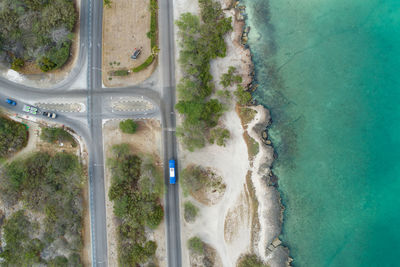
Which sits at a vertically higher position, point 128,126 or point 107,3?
point 107,3

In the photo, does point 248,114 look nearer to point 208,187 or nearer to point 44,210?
point 208,187

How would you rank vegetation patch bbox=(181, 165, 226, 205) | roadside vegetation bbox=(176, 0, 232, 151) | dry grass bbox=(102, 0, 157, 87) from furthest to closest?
dry grass bbox=(102, 0, 157, 87), vegetation patch bbox=(181, 165, 226, 205), roadside vegetation bbox=(176, 0, 232, 151)

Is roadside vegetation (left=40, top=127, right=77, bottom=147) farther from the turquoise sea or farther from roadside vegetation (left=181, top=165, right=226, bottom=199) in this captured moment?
the turquoise sea

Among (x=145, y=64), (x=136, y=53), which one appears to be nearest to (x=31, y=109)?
(x=136, y=53)

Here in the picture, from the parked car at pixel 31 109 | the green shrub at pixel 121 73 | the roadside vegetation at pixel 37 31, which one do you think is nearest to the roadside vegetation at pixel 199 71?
the green shrub at pixel 121 73

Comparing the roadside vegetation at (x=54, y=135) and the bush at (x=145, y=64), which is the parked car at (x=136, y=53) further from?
the roadside vegetation at (x=54, y=135)

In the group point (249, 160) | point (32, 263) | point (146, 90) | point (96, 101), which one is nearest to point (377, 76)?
point (249, 160)

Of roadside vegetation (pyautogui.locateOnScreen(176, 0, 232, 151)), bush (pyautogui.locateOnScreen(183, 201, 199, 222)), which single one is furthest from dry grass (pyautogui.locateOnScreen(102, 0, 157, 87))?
bush (pyautogui.locateOnScreen(183, 201, 199, 222))
